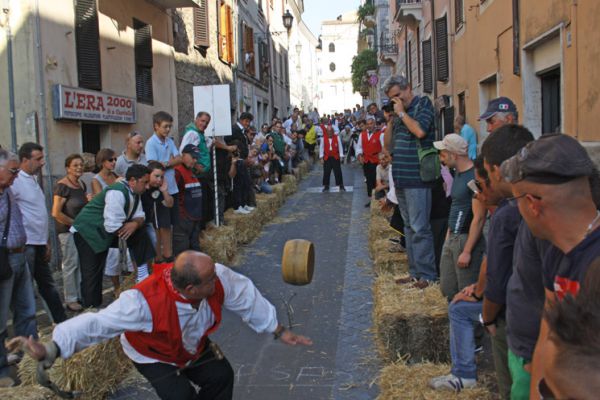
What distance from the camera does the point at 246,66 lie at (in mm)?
24172

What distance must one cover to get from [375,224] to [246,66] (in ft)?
52.4

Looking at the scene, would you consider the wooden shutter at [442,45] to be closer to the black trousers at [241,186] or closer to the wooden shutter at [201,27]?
the wooden shutter at [201,27]

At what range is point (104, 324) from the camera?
3273mm

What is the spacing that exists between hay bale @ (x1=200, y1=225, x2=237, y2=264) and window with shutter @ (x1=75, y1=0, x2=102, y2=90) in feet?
10.9

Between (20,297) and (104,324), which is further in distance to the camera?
(20,297)

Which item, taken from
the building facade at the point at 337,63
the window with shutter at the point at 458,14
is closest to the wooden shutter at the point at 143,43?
the window with shutter at the point at 458,14

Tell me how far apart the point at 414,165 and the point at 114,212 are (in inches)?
114

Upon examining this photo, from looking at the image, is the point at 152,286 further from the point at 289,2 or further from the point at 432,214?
the point at 289,2

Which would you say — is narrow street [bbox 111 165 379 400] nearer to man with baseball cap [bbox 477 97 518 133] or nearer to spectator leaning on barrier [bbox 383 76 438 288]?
spectator leaning on barrier [bbox 383 76 438 288]

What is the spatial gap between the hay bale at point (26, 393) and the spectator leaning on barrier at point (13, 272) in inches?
23.0

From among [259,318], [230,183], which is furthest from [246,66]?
[259,318]

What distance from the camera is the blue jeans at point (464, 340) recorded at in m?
4.10

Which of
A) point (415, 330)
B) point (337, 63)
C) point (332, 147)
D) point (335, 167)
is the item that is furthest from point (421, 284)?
point (337, 63)

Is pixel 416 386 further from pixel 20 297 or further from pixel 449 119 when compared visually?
pixel 449 119
